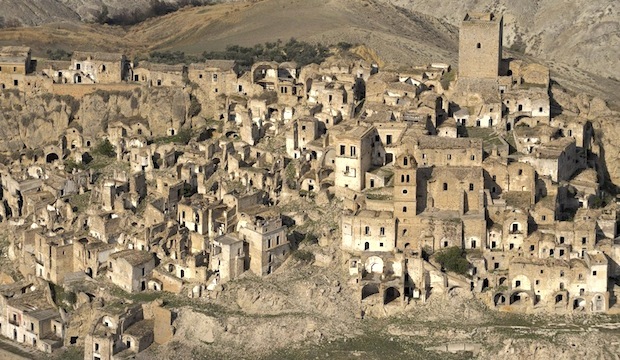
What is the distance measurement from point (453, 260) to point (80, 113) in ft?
102

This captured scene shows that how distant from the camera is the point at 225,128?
79438 millimetres

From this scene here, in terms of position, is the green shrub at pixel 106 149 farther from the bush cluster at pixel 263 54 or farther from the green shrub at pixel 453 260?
the green shrub at pixel 453 260

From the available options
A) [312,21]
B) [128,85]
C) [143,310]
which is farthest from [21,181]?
[312,21]

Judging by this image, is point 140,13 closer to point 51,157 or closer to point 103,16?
point 103,16

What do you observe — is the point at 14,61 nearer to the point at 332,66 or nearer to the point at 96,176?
the point at 96,176

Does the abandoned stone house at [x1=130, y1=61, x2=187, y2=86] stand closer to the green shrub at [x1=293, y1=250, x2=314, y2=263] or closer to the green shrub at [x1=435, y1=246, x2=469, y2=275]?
the green shrub at [x1=293, y1=250, x2=314, y2=263]

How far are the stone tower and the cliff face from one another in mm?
21707

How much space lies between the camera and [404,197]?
64.7 m

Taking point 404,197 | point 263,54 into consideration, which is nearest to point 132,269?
point 404,197

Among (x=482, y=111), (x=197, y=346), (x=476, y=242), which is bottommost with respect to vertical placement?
(x=197, y=346)

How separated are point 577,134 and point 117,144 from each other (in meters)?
25.3

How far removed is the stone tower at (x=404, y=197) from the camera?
64.4 metres

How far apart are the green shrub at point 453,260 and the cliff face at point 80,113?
79.1 feet

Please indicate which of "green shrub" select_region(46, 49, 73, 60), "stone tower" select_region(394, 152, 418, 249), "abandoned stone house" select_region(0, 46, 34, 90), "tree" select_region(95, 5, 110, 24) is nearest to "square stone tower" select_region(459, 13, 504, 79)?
"stone tower" select_region(394, 152, 418, 249)
